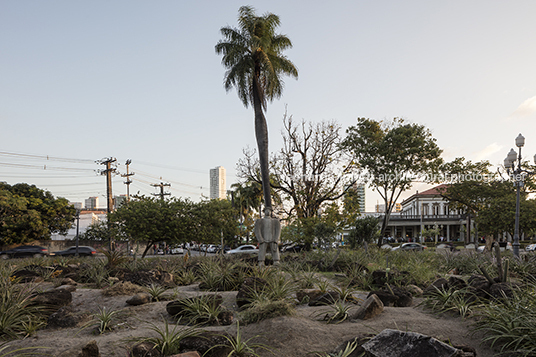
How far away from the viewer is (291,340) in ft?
16.4

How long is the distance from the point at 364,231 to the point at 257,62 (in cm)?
1255

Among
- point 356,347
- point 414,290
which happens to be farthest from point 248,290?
point 414,290

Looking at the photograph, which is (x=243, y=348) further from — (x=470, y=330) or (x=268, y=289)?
(x=470, y=330)

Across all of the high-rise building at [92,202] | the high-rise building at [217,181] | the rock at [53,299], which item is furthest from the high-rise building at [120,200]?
the high-rise building at [92,202]

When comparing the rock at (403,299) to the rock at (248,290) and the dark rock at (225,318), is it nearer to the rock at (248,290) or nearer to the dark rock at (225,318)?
the rock at (248,290)

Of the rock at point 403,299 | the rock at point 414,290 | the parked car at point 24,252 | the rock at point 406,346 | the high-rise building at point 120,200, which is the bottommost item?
the parked car at point 24,252

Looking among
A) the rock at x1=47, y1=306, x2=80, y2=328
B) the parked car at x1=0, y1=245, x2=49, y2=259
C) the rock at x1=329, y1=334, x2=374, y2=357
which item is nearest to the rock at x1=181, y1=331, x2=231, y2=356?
the rock at x1=329, y1=334, x2=374, y2=357

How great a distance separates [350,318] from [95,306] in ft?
15.9

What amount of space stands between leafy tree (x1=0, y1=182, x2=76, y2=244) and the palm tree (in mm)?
25401

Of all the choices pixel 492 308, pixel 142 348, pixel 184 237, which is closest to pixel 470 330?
pixel 492 308

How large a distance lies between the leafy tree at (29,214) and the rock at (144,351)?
32.7 meters

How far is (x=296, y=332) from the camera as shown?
5.19m

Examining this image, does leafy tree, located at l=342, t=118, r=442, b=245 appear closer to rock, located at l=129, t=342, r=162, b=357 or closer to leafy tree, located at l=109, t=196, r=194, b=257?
leafy tree, located at l=109, t=196, r=194, b=257

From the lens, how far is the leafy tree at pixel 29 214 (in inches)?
1325
